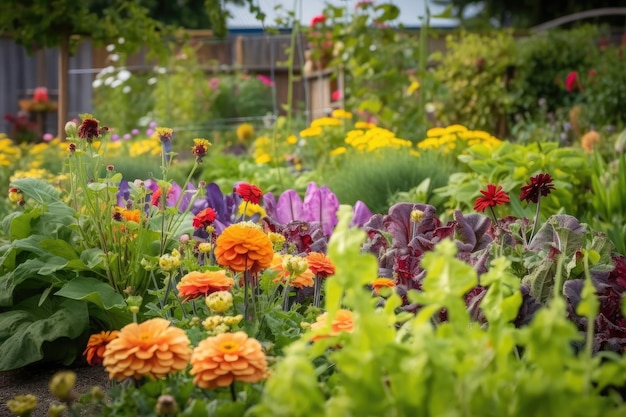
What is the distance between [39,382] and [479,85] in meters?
7.08

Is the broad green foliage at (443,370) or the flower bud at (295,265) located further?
the flower bud at (295,265)

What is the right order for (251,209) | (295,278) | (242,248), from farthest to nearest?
(251,209), (295,278), (242,248)

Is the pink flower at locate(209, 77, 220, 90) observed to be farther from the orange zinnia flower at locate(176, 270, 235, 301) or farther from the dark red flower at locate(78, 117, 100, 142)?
the orange zinnia flower at locate(176, 270, 235, 301)

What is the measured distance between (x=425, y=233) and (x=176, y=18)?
17404mm

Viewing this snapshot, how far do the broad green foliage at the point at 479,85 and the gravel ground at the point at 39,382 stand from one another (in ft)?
21.7

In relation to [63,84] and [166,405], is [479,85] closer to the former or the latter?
[63,84]

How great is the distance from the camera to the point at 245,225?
171cm

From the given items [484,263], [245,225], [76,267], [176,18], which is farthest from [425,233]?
[176,18]

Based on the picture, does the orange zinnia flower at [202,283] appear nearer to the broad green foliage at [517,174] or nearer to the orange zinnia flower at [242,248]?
the orange zinnia flower at [242,248]

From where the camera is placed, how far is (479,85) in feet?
28.0

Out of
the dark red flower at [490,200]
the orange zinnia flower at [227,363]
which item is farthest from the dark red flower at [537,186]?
the orange zinnia flower at [227,363]

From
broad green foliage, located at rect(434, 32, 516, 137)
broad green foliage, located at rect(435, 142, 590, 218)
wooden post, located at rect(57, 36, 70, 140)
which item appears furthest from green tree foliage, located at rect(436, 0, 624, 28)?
broad green foliage, located at rect(435, 142, 590, 218)

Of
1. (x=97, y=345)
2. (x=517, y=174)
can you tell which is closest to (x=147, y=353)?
(x=97, y=345)

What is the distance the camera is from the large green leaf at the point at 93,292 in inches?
82.9
